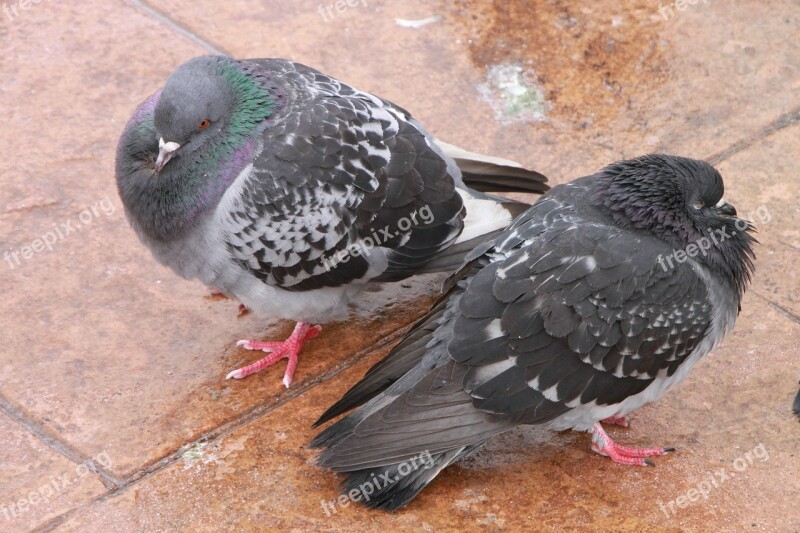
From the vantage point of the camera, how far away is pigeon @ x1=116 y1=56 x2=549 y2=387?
588 cm

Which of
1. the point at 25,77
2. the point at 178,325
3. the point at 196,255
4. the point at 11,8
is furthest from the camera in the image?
the point at 11,8

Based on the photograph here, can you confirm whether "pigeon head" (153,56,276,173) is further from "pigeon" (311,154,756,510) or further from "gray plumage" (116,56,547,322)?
"pigeon" (311,154,756,510)

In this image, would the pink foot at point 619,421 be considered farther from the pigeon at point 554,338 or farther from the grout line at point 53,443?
the grout line at point 53,443

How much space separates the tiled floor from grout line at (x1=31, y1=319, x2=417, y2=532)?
0.05 feet

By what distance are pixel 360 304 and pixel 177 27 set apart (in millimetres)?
3457

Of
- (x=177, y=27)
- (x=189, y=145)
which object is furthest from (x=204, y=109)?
(x=177, y=27)

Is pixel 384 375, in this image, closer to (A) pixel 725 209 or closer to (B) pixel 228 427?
(B) pixel 228 427

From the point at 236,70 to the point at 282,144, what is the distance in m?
0.61

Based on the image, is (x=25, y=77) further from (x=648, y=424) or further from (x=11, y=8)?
(x=648, y=424)

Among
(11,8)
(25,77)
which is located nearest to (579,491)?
(25,77)

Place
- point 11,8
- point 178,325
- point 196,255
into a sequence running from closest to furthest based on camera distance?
point 196,255
point 178,325
point 11,8

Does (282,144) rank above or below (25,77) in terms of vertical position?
above

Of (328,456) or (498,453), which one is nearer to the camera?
(328,456)

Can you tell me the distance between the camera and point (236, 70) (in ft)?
20.1
